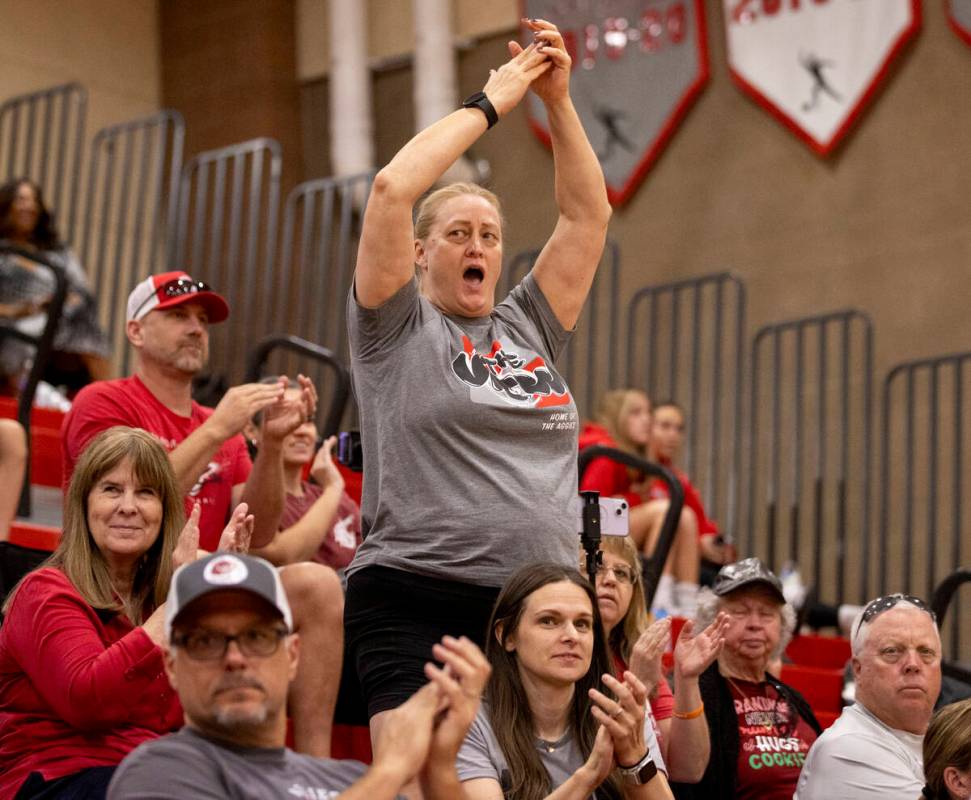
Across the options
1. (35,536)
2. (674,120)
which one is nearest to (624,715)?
(35,536)

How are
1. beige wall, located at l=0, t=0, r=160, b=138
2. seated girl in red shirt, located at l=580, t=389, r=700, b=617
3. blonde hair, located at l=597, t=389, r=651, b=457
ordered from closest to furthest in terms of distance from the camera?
seated girl in red shirt, located at l=580, t=389, r=700, b=617 < blonde hair, located at l=597, t=389, r=651, b=457 < beige wall, located at l=0, t=0, r=160, b=138

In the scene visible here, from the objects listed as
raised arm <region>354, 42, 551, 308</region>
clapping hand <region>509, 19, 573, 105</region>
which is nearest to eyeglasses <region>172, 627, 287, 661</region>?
raised arm <region>354, 42, 551, 308</region>

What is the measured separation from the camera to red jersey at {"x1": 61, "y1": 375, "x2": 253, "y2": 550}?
3.76 m

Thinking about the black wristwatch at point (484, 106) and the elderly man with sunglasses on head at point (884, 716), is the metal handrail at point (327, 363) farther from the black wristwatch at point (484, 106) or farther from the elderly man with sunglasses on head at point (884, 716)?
the black wristwatch at point (484, 106)

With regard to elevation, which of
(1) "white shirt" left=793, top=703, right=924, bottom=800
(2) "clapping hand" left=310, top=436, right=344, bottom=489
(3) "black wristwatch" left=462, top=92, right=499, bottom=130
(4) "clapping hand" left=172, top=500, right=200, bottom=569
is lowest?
(1) "white shirt" left=793, top=703, right=924, bottom=800

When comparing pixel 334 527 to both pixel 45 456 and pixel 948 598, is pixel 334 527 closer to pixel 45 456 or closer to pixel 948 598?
pixel 948 598

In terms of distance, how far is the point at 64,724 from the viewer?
2.76 m

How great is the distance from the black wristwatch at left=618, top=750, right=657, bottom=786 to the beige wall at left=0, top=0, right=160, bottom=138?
7.22 m

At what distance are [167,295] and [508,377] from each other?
158cm

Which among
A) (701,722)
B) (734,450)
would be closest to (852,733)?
(701,722)

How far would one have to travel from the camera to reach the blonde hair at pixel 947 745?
2807 mm

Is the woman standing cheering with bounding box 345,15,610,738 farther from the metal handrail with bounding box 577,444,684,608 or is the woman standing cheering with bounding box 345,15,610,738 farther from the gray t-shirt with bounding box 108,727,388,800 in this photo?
the metal handrail with bounding box 577,444,684,608

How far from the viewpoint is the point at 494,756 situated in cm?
271

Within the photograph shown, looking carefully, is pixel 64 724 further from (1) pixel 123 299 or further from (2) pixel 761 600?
(1) pixel 123 299
